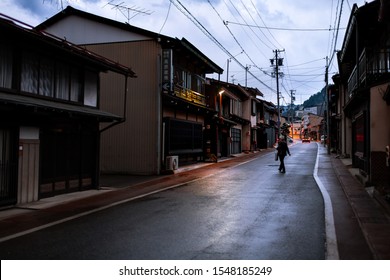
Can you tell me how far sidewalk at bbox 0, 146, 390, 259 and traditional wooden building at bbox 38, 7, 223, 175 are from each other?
4.06m

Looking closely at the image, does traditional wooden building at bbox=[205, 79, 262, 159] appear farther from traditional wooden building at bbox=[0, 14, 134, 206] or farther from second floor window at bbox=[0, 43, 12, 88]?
second floor window at bbox=[0, 43, 12, 88]

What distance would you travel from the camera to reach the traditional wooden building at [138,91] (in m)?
19.3

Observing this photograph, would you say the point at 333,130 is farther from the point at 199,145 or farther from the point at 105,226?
the point at 105,226

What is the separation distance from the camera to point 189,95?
24234mm

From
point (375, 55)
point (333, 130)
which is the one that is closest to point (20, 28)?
point (375, 55)

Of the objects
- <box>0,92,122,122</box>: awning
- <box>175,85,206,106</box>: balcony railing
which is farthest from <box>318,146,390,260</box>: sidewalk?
<box>175,85,206,106</box>: balcony railing

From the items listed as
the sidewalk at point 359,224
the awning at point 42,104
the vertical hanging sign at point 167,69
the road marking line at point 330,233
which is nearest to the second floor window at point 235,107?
the vertical hanging sign at point 167,69

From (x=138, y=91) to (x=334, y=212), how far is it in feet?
44.2

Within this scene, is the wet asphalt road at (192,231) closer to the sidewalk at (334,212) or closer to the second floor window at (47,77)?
the sidewalk at (334,212)

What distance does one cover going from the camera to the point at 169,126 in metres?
20.4

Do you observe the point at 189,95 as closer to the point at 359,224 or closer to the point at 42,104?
the point at 42,104

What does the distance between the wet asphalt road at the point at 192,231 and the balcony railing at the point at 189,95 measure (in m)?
11.4

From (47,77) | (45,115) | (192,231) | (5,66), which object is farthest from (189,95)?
(192,231)
